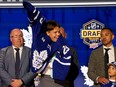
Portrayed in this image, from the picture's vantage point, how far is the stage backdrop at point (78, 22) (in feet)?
16.8

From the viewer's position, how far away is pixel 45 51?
3.71 metres

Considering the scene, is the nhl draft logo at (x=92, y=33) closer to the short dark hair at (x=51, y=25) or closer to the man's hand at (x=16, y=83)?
the man's hand at (x=16, y=83)

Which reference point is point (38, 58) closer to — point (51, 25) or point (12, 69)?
point (51, 25)

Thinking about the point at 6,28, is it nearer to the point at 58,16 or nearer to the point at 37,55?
the point at 58,16

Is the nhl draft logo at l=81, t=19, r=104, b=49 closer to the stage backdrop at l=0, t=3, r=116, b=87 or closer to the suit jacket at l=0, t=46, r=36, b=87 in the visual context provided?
the stage backdrop at l=0, t=3, r=116, b=87

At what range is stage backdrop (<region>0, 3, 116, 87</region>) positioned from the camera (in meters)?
5.12

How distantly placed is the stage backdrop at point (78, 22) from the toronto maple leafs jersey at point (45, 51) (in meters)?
1.41

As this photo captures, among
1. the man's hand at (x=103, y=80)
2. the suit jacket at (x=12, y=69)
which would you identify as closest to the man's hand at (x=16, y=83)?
the suit jacket at (x=12, y=69)

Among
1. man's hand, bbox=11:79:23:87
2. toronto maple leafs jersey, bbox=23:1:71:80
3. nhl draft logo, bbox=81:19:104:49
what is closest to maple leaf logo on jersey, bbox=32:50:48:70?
toronto maple leafs jersey, bbox=23:1:71:80

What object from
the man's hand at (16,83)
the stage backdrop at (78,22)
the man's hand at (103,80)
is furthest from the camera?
the stage backdrop at (78,22)

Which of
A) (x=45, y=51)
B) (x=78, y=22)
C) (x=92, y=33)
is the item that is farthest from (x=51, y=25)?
(x=92, y=33)

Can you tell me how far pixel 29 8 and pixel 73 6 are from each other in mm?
1576

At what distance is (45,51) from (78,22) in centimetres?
155

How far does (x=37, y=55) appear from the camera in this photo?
3.71 meters
